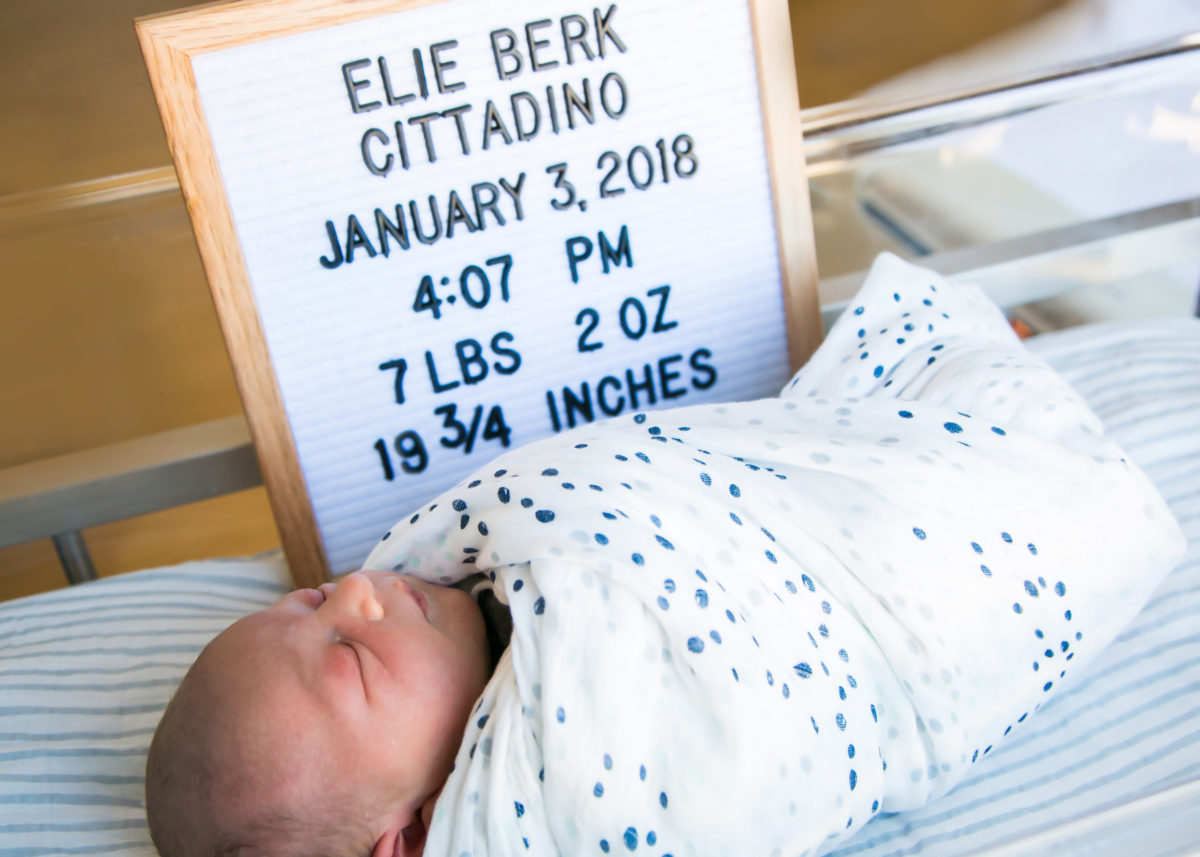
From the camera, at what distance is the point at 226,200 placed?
82cm

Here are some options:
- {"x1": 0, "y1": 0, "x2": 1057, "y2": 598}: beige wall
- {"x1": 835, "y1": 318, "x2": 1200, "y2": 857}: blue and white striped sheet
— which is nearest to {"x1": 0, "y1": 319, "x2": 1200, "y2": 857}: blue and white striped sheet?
{"x1": 835, "y1": 318, "x2": 1200, "y2": 857}: blue and white striped sheet

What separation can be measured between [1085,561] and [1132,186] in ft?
4.60

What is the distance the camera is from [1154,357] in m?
1.05

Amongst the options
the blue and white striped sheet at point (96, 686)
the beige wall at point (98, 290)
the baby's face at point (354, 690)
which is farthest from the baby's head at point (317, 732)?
the beige wall at point (98, 290)

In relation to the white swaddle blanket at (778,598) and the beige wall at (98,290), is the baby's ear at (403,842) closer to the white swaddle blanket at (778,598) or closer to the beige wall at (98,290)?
the white swaddle blanket at (778,598)

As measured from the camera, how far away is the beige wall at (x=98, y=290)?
5.29 feet

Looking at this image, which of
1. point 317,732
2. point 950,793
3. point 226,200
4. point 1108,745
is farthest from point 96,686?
point 1108,745

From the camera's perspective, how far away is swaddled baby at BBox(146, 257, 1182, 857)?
602mm

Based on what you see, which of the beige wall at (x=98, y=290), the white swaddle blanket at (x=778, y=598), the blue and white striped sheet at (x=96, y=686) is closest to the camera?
the white swaddle blanket at (x=778, y=598)

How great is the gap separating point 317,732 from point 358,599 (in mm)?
94

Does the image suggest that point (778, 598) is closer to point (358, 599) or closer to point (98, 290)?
point (358, 599)

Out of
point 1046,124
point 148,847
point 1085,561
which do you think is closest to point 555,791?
point 148,847

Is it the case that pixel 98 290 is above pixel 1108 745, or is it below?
above

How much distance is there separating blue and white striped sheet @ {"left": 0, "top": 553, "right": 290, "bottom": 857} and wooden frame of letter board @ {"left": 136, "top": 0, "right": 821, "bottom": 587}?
0.36 ft
